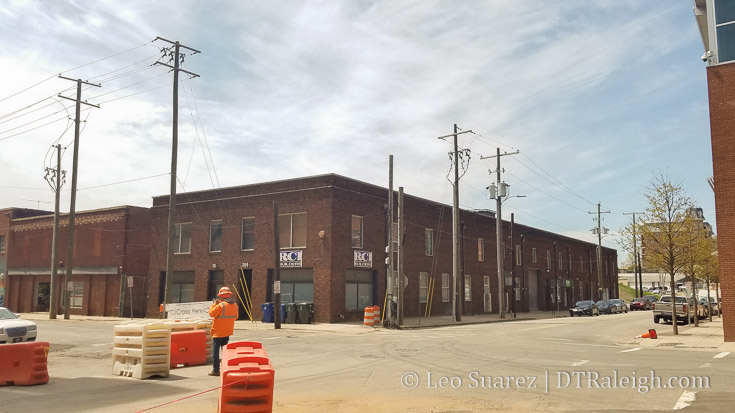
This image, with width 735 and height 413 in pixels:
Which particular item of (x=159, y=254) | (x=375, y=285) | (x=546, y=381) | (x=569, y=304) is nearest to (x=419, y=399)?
(x=546, y=381)

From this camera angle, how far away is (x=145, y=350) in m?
12.3

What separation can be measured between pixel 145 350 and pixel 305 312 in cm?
1980

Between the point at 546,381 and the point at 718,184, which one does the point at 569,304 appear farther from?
the point at 546,381

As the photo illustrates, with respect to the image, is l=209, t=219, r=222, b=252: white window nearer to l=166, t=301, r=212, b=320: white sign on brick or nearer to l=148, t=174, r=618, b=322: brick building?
l=148, t=174, r=618, b=322: brick building

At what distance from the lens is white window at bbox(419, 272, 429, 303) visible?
Result: 1586 inches

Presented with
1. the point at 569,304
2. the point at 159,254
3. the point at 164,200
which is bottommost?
the point at 569,304

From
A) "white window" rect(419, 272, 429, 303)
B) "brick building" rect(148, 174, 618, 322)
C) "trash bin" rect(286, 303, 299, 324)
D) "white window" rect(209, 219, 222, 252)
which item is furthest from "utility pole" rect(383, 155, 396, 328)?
"white window" rect(209, 219, 222, 252)

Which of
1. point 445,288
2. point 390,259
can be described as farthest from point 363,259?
point 445,288

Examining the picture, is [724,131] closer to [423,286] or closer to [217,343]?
[217,343]

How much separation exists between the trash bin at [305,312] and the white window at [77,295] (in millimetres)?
21724

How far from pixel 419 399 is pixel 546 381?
318cm

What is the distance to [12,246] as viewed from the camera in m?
50.8

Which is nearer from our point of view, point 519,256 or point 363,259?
point 363,259

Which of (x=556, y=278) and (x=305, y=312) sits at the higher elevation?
(x=556, y=278)
